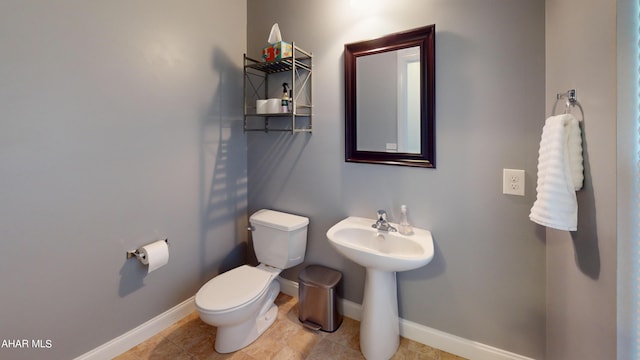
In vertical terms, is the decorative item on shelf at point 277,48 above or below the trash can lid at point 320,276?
above

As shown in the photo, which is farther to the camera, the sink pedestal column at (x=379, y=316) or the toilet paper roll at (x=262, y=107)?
the toilet paper roll at (x=262, y=107)

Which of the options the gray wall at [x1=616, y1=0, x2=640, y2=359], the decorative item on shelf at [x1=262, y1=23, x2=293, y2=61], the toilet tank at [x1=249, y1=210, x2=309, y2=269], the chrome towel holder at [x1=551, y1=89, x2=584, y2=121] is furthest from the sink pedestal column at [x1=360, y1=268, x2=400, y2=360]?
the decorative item on shelf at [x1=262, y1=23, x2=293, y2=61]

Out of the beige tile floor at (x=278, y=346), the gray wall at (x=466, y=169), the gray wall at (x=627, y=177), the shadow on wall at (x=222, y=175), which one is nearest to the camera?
the gray wall at (x=627, y=177)

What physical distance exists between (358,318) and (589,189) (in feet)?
5.00

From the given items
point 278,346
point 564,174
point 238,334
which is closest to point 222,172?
point 238,334

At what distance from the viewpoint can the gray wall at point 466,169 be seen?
1.36 meters

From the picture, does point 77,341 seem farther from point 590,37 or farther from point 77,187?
point 590,37

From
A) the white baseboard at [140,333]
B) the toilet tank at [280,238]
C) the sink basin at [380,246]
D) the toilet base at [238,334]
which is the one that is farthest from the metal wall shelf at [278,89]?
the white baseboard at [140,333]

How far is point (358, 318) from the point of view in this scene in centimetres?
194

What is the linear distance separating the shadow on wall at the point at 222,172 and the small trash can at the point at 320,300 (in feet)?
2.52

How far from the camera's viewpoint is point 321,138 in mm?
1989

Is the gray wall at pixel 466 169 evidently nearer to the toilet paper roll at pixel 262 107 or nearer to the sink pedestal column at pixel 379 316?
the sink pedestal column at pixel 379 316

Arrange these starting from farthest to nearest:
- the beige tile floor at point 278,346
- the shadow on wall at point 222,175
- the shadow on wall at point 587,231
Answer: the shadow on wall at point 222,175, the beige tile floor at point 278,346, the shadow on wall at point 587,231

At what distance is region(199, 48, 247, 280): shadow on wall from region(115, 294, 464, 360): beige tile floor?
1.44 feet
